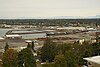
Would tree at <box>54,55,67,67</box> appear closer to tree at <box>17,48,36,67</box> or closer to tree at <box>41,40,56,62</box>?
tree at <box>17,48,36,67</box>

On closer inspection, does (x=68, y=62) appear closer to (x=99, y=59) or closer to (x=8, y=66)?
(x=99, y=59)

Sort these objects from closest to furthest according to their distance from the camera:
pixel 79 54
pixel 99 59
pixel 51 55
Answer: pixel 99 59 < pixel 79 54 < pixel 51 55

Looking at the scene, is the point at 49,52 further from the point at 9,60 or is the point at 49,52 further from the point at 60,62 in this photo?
the point at 9,60

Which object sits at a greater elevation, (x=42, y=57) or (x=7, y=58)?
(x=7, y=58)

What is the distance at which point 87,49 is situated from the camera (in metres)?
19.4

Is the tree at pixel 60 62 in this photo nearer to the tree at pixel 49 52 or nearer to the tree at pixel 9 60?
the tree at pixel 9 60

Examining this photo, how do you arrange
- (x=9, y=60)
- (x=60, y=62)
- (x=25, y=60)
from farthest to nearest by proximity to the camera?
(x=9, y=60), (x=60, y=62), (x=25, y=60)

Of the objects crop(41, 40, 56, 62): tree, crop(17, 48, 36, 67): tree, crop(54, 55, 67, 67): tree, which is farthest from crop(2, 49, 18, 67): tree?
crop(41, 40, 56, 62): tree

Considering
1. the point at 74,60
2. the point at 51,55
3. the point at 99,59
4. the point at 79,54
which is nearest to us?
the point at 99,59

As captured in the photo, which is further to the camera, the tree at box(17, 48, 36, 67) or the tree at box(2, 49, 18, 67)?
the tree at box(2, 49, 18, 67)

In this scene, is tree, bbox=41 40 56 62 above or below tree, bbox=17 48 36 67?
below

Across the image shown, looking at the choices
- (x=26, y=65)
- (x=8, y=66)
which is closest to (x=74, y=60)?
(x=26, y=65)

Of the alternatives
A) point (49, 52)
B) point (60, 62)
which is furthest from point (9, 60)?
point (49, 52)

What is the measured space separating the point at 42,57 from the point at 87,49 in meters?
3.95
